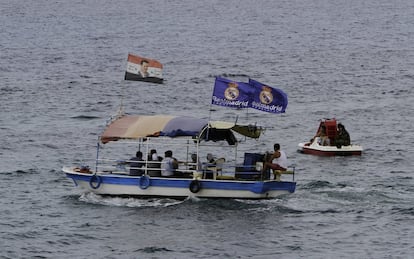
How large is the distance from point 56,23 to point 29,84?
60.0 meters

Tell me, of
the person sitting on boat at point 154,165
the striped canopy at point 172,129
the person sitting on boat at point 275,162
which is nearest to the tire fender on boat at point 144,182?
the person sitting on boat at point 154,165

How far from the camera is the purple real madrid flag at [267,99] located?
49625 millimetres

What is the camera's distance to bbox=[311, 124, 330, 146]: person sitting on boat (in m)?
63.6

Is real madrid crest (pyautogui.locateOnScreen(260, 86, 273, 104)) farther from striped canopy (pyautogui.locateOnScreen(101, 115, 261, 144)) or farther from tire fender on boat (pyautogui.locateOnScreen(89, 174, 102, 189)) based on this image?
tire fender on boat (pyautogui.locateOnScreen(89, 174, 102, 189))

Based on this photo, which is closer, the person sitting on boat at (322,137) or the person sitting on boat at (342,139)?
the person sitting on boat at (342,139)

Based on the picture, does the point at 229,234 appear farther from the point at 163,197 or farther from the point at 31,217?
the point at 31,217

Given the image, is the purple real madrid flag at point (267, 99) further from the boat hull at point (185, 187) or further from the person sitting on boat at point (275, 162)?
the boat hull at point (185, 187)

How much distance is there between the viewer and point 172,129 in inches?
1980

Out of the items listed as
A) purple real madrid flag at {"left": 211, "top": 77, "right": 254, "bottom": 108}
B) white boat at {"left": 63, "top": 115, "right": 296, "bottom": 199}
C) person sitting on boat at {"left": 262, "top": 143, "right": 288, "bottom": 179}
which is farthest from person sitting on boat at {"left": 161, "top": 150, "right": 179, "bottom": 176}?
person sitting on boat at {"left": 262, "top": 143, "right": 288, "bottom": 179}

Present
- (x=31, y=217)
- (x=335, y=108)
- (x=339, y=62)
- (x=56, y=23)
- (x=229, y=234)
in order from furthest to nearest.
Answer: (x=56, y=23)
(x=339, y=62)
(x=335, y=108)
(x=31, y=217)
(x=229, y=234)

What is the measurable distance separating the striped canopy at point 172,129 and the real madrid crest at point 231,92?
1239mm

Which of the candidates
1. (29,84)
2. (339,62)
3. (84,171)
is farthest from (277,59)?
(84,171)

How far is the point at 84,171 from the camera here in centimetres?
5138

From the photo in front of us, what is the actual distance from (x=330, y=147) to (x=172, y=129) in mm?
15236
